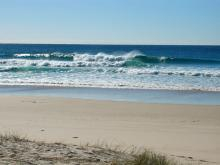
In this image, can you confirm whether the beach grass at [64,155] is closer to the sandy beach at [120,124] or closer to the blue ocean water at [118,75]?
the sandy beach at [120,124]

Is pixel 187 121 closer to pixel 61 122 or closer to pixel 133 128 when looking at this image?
pixel 133 128

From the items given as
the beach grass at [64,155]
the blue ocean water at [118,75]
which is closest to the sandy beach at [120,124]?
the beach grass at [64,155]

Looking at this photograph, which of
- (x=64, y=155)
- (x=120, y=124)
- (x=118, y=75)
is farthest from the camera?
(x=118, y=75)

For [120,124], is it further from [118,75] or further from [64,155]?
[118,75]

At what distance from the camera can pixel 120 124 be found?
1006cm

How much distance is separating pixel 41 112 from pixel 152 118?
2.79m

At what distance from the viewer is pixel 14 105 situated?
13.2 meters

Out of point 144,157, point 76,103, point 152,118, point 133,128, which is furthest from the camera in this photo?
point 76,103

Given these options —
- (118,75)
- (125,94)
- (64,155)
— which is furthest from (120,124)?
(118,75)

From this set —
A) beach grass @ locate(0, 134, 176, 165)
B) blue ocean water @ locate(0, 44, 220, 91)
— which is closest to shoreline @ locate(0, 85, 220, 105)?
blue ocean water @ locate(0, 44, 220, 91)

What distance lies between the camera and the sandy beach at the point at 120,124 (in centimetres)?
793

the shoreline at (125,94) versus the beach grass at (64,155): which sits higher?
the beach grass at (64,155)

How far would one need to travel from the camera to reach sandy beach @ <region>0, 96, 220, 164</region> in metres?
7.93

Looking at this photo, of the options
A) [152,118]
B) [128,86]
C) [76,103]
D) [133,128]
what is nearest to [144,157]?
[133,128]
